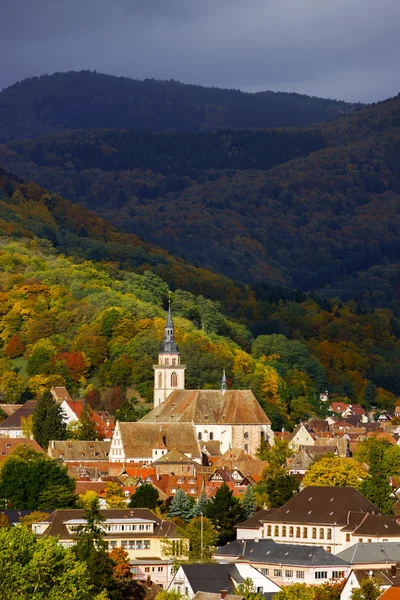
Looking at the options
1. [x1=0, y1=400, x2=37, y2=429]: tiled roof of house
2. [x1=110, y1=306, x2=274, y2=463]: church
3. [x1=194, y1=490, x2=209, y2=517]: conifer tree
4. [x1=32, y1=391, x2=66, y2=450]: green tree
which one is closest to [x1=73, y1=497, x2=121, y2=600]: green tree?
[x1=194, y1=490, x2=209, y2=517]: conifer tree

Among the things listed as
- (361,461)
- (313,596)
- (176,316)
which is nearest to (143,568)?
(313,596)

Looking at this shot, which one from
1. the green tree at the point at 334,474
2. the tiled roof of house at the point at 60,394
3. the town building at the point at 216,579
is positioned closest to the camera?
the town building at the point at 216,579

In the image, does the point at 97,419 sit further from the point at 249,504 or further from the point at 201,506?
the point at 201,506

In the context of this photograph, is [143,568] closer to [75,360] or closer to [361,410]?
[75,360]

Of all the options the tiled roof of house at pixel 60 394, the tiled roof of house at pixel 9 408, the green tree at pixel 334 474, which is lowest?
the green tree at pixel 334 474

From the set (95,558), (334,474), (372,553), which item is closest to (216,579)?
(95,558)

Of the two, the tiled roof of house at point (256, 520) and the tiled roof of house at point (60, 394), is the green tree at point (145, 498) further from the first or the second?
the tiled roof of house at point (60, 394)

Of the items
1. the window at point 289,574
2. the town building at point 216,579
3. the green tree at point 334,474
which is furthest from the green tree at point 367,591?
the green tree at point 334,474

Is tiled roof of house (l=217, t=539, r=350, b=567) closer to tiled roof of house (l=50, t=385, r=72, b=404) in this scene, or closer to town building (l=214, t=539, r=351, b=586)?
town building (l=214, t=539, r=351, b=586)
